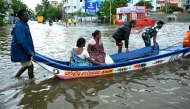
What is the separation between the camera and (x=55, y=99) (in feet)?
14.8

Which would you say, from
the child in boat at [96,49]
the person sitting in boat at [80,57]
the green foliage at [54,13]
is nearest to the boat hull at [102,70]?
the person sitting in boat at [80,57]

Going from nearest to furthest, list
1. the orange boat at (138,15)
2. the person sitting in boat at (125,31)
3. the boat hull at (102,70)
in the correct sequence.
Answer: the boat hull at (102,70), the person sitting in boat at (125,31), the orange boat at (138,15)

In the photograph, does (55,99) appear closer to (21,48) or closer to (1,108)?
(1,108)

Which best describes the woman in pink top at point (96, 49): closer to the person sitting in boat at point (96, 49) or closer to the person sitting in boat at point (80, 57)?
the person sitting in boat at point (96, 49)

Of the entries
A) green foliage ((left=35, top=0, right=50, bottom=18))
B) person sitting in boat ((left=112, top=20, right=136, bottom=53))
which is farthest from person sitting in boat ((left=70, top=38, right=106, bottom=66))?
green foliage ((left=35, top=0, right=50, bottom=18))

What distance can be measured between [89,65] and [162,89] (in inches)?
78.5

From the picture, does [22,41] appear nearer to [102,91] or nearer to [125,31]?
[102,91]

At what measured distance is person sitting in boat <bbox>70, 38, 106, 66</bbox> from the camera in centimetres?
549

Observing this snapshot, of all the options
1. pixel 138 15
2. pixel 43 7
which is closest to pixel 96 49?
pixel 138 15

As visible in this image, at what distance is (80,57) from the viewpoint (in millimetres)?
5613

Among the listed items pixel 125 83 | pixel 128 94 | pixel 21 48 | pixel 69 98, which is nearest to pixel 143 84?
pixel 125 83

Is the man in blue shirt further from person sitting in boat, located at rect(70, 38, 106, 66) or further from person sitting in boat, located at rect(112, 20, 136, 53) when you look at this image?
person sitting in boat, located at rect(112, 20, 136, 53)

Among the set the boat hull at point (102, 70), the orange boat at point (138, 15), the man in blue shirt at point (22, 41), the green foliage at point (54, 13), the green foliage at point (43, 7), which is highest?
the green foliage at point (43, 7)

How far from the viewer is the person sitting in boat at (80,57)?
18.0ft
